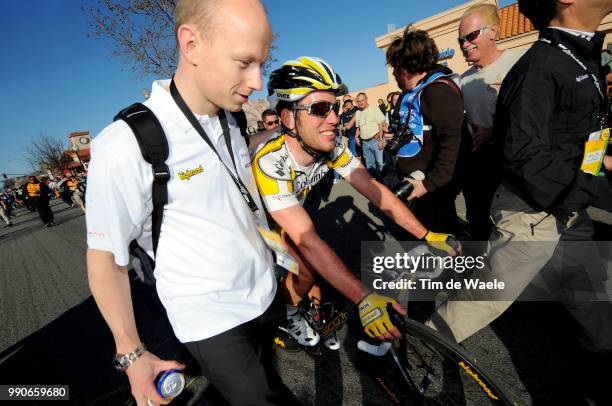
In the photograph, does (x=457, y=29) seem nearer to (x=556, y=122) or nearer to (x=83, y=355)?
(x=556, y=122)

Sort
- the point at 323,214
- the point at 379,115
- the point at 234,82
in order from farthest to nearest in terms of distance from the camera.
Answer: the point at 379,115 → the point at 323,214 → the point at 234,82

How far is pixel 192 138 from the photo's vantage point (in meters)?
1.35

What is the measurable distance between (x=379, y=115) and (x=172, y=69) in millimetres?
7769

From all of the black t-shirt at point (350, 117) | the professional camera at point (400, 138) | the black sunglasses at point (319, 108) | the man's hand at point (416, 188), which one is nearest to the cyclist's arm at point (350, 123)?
the black t-shirt at point (350, 117)

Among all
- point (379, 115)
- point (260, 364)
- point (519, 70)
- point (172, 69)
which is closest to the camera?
point (260, 364)

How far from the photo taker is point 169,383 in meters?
1.16

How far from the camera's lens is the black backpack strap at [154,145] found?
1.17 m

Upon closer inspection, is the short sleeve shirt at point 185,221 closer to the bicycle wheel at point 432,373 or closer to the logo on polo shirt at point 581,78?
the bicycle wheel at point 432,373

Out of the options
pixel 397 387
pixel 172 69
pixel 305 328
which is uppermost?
pixel 172 69

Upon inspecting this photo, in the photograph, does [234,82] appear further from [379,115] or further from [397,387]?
Answer: [379,115]

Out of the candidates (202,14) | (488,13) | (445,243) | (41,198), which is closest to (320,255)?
(445,243)

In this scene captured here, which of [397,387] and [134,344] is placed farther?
[397,387]

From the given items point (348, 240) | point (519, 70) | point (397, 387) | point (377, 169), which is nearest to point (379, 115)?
point (377, 169)

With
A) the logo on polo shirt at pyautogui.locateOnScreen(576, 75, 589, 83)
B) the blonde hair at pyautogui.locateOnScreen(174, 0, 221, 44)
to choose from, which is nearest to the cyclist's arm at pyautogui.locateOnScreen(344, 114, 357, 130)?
the logo on polo shirt at pyautogui.locateOnScreen(576, 75, 589, 83)
